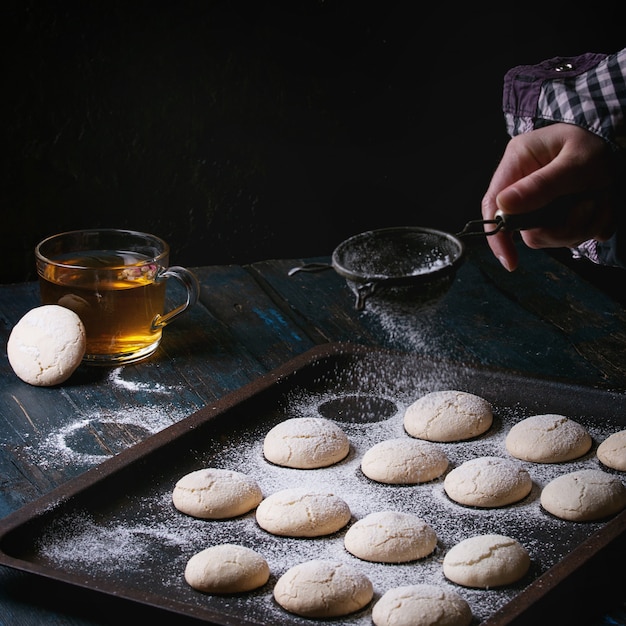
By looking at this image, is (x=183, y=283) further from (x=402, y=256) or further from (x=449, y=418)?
(x=449, y=418)

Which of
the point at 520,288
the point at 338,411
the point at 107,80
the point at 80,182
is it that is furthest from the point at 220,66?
the point at 338,411

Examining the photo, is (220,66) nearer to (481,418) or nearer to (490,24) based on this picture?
(490,24)

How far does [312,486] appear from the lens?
1310 millimetres

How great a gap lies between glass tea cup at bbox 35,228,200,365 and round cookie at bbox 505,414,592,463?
2.16 feet

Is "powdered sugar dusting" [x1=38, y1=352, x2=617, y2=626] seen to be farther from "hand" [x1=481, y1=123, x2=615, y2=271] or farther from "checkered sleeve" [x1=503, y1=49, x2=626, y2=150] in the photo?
"checkered sleeve" [x1=503, y1=49, x2=626, y2=150]

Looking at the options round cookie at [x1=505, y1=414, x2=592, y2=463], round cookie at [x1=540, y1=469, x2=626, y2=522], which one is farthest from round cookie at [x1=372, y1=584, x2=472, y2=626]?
round cookie at [x1=505, y1=414, x2=592, y2=463]

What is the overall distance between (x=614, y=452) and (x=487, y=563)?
0.35 meters

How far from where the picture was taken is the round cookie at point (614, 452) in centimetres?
131

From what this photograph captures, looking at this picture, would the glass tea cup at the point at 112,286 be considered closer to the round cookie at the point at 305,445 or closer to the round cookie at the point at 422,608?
the round cookie at the point at 305,445

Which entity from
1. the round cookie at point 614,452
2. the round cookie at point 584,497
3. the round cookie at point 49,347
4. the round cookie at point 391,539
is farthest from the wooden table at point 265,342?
the round cookie at point 391,539

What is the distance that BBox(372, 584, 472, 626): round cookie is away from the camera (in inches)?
38.3

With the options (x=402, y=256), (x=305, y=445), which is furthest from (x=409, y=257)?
(x=305, y=445)

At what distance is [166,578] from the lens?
109cm

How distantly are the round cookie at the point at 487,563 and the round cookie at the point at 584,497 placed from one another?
120mm
